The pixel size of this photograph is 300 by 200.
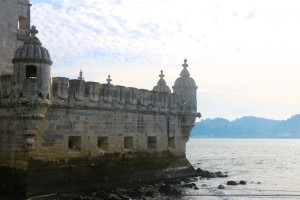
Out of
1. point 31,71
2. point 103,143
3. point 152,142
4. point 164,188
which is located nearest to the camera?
point 31,71

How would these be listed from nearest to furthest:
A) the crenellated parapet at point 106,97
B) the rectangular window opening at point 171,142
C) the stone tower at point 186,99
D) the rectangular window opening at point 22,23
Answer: the crenellated parapet at point 106,97 < the rectangular window opening at point 22,23 < the rectangular window opening at point 171,142 < the stone tower at point 186,99

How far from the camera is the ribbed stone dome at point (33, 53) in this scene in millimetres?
20062

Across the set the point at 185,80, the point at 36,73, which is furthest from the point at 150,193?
the point at 185,80

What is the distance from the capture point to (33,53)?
793 inches

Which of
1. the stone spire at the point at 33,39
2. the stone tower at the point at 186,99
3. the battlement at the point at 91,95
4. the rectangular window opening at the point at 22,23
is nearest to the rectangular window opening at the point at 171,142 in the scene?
the stone tower at the point at 186,99

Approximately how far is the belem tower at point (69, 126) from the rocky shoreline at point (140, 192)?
588 mm

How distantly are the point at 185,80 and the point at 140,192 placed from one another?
10487 mm

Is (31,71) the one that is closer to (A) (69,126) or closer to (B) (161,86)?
(A) (69,126)

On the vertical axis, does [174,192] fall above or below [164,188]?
below

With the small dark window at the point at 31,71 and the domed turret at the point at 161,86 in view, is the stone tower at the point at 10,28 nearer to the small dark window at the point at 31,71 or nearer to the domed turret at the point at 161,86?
the small dark window at the point at 31,71

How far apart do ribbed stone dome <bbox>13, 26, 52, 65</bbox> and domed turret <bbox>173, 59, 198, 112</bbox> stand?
12.6 metres

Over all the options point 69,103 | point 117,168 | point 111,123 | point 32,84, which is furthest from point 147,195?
point 32,84

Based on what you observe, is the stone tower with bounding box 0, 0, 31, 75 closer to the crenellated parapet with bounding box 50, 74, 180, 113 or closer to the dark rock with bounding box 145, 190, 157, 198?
the crenellated parapet with bounding box 50, 74, 180, 113

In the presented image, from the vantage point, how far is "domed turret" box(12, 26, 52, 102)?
20.0 meters
